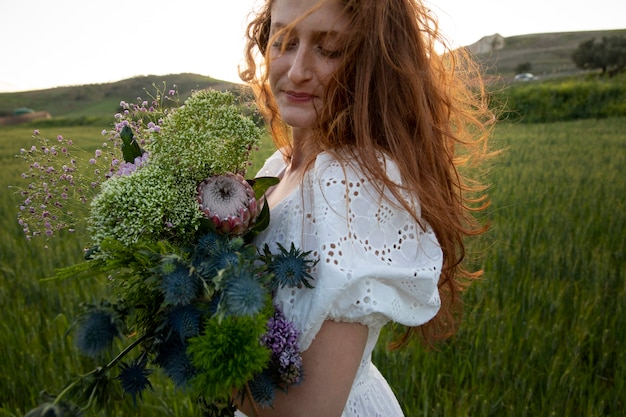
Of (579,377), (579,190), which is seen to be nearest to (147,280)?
(579,377)

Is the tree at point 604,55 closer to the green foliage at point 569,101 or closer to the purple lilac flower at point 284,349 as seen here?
the green foliage at point 569,101

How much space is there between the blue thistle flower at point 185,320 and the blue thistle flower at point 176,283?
0.12 feet

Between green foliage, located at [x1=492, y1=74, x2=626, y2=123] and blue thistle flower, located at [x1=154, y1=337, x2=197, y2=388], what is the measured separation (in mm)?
20021

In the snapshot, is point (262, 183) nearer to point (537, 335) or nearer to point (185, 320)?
point (185, 320)

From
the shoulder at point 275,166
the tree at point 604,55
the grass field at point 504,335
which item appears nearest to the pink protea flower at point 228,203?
the shoulder at point 275,166

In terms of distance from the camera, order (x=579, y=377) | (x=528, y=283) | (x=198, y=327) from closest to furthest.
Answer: (x=198, y=327) < (x=579, y=377) < (x=528, y=283)

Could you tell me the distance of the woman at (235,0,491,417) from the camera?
0.95 metres

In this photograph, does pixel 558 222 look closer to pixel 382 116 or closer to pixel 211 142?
pixel 382 116

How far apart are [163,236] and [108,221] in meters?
0.10

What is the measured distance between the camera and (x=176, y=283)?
2.43 ft

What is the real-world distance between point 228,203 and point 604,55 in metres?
32.5

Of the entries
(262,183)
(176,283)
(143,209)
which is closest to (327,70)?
(262,183)

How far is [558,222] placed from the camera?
4.07 m

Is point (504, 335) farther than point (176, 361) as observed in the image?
Yes
